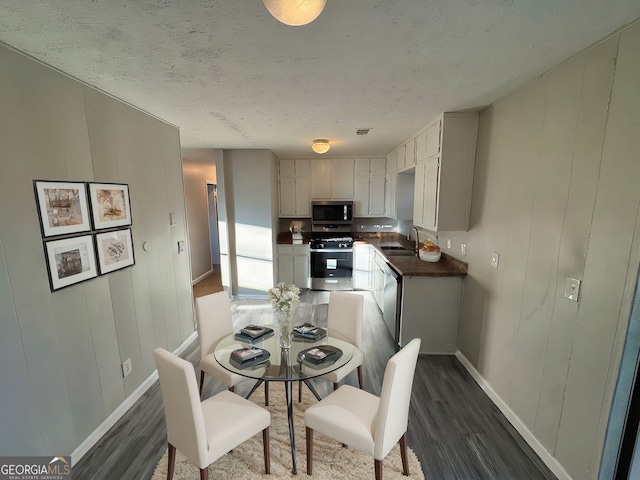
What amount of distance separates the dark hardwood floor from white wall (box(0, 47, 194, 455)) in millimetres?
196

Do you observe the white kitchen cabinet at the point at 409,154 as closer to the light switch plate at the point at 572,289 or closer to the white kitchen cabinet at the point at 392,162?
the white kitchen cabinet at the point at 392,162

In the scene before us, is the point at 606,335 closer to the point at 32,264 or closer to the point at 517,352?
the point at 517,352

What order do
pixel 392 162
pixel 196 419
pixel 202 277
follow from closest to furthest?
pixel 196 419, pixel 392 162, pixel 202 277

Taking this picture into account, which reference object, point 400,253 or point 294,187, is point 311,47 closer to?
point 400,253

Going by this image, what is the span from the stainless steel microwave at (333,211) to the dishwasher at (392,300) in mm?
1700

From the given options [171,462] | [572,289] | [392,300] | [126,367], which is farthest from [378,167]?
[171,462]

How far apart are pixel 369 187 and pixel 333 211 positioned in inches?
32.5

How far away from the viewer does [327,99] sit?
2.04m

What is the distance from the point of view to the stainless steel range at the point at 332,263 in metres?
4.60

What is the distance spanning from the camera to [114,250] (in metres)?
1.98

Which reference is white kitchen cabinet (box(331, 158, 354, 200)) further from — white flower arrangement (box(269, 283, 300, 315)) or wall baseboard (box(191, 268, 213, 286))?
white flower arrangement (box(269, 283, 300, 315))

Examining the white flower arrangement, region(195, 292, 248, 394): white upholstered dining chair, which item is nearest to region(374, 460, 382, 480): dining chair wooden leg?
the white flower arrangement

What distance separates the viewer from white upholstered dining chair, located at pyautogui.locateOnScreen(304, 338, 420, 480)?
1.33 metres

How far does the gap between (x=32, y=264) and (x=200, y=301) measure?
101 centimetres
